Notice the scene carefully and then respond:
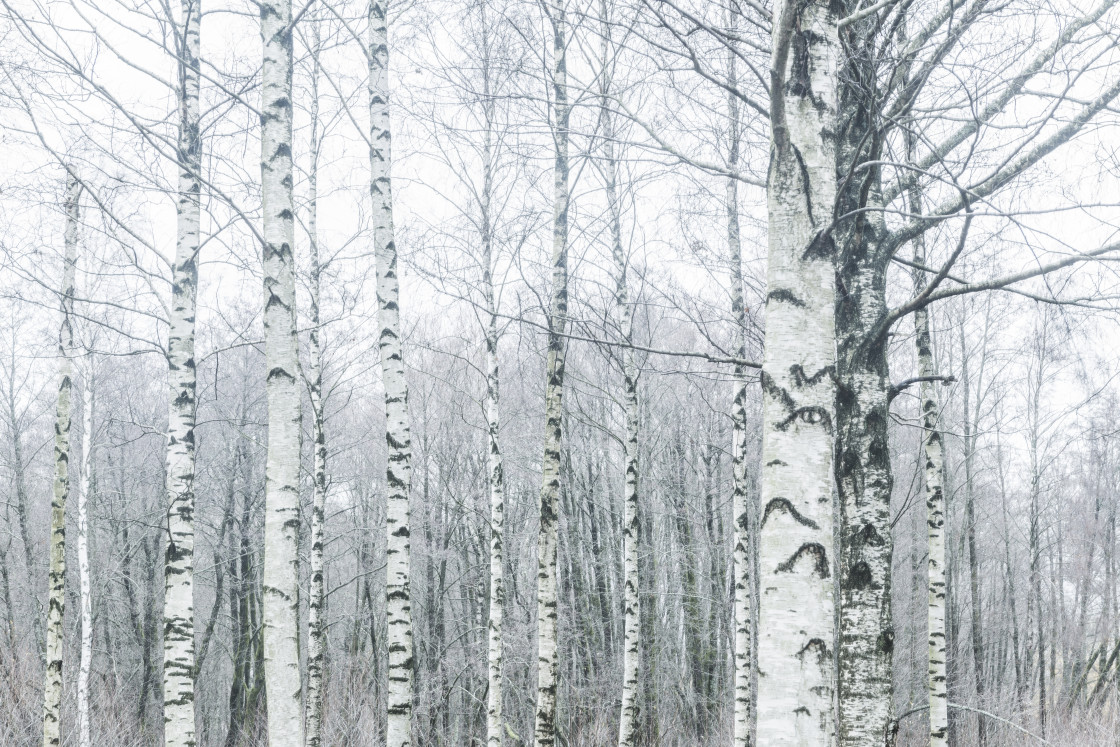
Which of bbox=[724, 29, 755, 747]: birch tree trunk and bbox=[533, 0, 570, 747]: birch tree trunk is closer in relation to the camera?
bbox=[533, 0, 570, 747]: birch tree trunk

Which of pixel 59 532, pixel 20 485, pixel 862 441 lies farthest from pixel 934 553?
pixel 20 485

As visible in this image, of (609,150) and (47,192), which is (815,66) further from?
(47,192)

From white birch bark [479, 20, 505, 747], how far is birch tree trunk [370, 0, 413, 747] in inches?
88.8

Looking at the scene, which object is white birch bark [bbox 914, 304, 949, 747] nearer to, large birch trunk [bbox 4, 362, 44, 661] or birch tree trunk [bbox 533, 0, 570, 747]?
birch tree trunk [bbox 533, 0, 570, 747]

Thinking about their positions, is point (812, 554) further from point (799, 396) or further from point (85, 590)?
point (85, 590)

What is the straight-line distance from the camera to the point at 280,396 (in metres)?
→ 4.46

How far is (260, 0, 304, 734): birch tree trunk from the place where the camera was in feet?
14.0

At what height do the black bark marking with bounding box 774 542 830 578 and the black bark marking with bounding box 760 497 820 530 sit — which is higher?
the black bark marking with bounding box 760 497 820 530

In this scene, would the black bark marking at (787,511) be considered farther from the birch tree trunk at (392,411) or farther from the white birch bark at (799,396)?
the birch tree trunk at (392,411)

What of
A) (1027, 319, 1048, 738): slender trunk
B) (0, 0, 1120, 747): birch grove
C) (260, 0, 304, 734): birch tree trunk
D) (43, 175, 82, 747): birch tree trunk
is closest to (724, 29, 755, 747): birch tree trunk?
(0, 0, 1120, 747): birch grove

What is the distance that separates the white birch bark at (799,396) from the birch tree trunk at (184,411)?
16.0 ft

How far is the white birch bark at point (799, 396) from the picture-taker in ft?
7.75

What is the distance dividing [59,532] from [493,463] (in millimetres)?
5118

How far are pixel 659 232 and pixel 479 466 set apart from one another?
10661 millimetres
